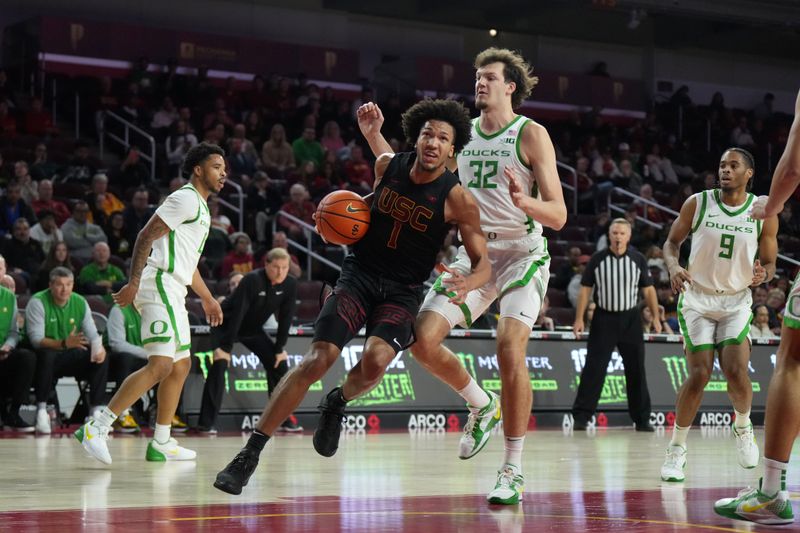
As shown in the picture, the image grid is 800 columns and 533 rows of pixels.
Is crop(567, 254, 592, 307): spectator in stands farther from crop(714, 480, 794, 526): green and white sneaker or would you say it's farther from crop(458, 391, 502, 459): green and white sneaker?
crop(714, 480, 794, 526): green and white sneaker

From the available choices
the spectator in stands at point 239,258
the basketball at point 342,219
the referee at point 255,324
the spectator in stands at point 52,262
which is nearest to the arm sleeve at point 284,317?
the referee at point 255,324

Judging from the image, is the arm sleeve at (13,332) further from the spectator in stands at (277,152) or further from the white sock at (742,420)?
the spectator in stands at (277,152)

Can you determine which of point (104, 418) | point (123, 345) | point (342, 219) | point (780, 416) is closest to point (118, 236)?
point (123, 345)

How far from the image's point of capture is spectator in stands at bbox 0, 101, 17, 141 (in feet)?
57.9

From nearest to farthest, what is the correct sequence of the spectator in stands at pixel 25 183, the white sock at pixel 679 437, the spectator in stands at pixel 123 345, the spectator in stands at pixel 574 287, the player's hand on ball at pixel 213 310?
1. the white sock at pixel 679 437
2. the player's hand on ball at pixel 213 310
3. the spectator in stands at pixel 123 345
4. the spectator in stands at pixel 25 183
5. the spectator in stands at pixel 574 287

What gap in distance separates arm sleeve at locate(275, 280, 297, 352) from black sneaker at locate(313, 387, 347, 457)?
20.1ft

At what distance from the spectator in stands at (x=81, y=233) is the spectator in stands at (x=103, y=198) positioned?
0.60 metres

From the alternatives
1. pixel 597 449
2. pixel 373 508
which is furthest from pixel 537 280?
pixel 597 449

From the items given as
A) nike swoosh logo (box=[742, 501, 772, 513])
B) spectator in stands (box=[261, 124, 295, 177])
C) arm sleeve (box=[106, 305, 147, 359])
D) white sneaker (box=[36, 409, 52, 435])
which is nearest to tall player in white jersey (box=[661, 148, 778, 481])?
nike swoosh logo (box=[742, 501, 772, 513])

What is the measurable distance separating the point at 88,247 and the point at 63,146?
4234 mm

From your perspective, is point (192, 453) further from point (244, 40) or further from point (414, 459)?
point (244, 40)

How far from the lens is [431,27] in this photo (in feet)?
89.3

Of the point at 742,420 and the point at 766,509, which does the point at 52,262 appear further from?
the point at 766,509

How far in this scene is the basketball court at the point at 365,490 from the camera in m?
4.92
